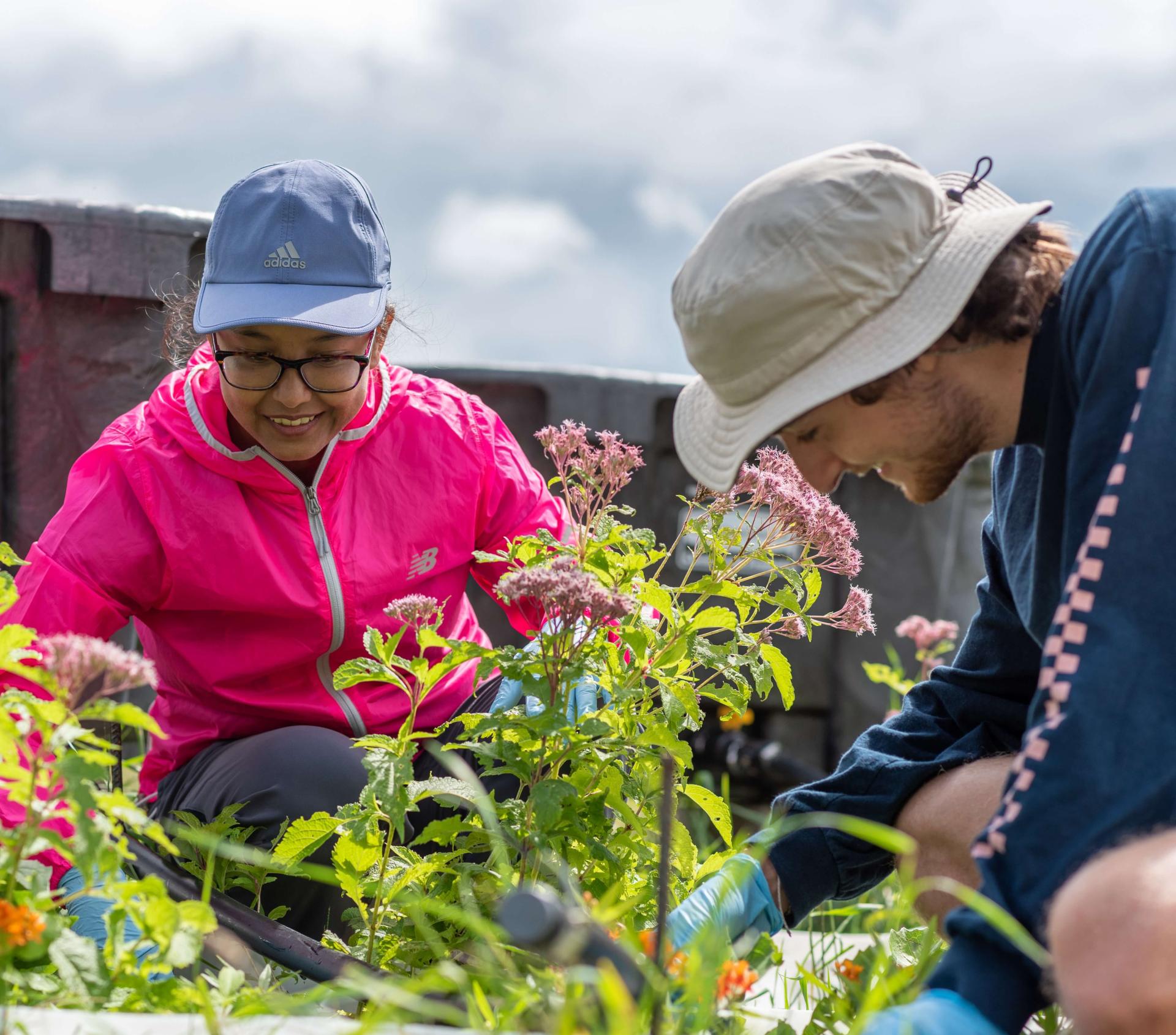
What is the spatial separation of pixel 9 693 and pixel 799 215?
1.02 metres

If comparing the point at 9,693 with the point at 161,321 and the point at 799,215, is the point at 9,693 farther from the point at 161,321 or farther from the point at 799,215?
the point at 161,321

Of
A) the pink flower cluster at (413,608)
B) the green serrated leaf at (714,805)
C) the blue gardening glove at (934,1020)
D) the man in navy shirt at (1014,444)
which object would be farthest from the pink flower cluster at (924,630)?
the blue gardening glove at (934,1020)

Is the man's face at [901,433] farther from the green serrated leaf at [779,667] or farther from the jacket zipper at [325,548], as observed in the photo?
the jacket zipper at [325,548]

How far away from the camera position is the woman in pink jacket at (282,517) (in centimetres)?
206

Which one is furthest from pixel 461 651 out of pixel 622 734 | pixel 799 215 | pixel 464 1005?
pixel 799 215

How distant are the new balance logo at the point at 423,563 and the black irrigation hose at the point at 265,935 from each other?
28.0 inches

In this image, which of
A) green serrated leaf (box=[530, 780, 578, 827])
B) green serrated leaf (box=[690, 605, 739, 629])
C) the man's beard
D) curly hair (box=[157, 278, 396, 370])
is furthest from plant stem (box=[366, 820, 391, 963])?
curly hair (box=[157, 278, 396, 370])

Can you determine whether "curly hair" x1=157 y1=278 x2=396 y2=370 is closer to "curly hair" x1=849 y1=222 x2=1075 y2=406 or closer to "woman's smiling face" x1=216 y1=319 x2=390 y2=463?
"woman's smiling face" x1=216 y1=319 x2=390 y2=463

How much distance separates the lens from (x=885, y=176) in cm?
142

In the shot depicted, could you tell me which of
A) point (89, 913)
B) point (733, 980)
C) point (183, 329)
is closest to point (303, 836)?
point (89, 913)

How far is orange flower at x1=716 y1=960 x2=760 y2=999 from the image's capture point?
4.43ft

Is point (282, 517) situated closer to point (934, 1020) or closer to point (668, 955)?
point (668, 955)

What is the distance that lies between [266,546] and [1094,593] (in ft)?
4.85

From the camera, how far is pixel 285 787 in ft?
6.76
